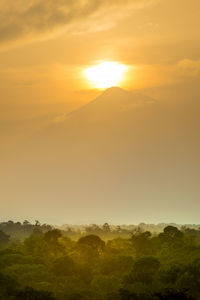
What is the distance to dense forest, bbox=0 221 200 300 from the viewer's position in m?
82.5

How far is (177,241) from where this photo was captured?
12644cm

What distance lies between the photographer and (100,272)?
337ft

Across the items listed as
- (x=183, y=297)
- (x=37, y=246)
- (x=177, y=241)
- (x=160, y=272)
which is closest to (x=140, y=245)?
(x=177, y=241)

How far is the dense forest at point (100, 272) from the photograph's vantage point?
271 ft

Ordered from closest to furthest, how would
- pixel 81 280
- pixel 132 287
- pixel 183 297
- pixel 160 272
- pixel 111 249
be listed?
pixel 183 297, pixel 132 287, pixel 160 272, pixel 81 280, pixel 111 249

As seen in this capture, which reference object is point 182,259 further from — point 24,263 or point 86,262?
point 24,263

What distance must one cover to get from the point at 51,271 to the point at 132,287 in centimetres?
1955

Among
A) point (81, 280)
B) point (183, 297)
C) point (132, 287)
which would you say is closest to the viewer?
point (183, 297)

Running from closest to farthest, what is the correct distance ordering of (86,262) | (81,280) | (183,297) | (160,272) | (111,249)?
1. (183,297)
2. (160,272)
3. (81,280)
4. (86,262)
5. (111,249)

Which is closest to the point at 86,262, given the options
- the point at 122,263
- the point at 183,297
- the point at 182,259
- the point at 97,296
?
the point at 122,263

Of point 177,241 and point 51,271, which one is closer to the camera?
point 51,271

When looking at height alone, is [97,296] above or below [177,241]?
below

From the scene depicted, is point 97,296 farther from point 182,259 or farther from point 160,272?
point 182,259

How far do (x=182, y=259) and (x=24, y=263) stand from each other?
922 inches
